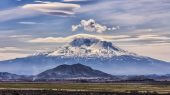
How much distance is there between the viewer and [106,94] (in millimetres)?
168875

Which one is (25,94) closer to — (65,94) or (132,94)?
(65,94)

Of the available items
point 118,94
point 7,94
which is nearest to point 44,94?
point 7,94

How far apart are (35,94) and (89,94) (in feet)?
69.6

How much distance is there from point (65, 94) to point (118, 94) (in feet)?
68.5

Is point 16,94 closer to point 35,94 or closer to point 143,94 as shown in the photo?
point 35,94

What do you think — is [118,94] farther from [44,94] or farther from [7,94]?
[7,94]

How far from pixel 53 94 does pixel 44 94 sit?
357cm

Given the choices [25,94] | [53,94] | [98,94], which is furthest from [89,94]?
[25,94]

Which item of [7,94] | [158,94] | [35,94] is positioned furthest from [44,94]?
[158,94]

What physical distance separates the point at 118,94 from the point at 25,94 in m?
36.4

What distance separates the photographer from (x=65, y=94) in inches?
6624

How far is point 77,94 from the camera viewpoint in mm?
170125

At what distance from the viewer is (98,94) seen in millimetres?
168750

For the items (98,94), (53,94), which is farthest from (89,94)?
(53,94)
